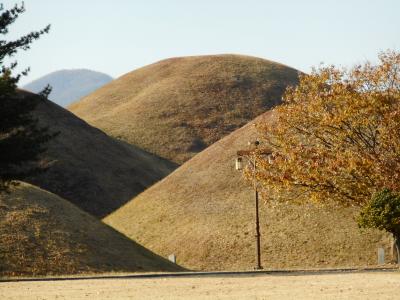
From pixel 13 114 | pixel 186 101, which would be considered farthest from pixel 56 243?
pixel 186 101

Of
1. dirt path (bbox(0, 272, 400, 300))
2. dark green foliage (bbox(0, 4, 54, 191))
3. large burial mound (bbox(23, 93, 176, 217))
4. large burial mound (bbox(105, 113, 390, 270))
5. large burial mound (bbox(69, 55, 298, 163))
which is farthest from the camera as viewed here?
large burial mound (bbox(69, 55, 298, 163))

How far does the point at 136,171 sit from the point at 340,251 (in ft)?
192

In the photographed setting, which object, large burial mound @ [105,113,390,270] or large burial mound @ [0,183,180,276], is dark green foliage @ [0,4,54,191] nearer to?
large burial mound @ [0,183,180,276]

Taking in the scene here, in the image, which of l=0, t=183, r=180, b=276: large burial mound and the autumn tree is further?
l=0, t=183, r=180, b=276: large burial mound

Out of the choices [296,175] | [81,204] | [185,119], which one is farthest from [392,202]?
[185,119]

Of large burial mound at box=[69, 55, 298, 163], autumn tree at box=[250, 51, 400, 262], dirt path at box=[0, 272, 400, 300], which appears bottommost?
dirt path at box=[0, 272, 400, 300]

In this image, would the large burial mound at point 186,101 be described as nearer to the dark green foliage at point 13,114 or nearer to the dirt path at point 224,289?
the dark green foliage at point 13,114

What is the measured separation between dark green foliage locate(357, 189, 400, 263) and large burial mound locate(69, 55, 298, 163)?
278 feet

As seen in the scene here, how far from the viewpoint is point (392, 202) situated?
1572 inches

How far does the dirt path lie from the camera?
81.7 feet

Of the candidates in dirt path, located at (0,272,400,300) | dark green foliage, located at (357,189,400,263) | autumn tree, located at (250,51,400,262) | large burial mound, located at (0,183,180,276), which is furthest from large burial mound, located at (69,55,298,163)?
dirt path, located at (0,272,400,300)

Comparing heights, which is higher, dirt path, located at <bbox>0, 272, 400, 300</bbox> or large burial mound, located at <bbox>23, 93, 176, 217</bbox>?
large burial mound, located at <bbox>23, 93, 176, 217</bbox>

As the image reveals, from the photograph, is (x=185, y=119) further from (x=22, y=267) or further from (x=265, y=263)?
(x=22, y=267)

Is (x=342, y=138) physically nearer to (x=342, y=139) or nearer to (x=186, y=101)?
(x=342, y=139)
